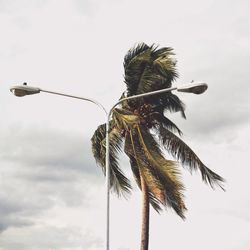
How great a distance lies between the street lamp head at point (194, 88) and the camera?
16.2 m

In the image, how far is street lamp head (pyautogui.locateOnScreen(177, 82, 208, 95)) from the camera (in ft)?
53.3

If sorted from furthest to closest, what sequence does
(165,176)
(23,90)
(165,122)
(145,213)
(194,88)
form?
1. (165,122)
2. (145,213)
3. (165,176)
4. (23,90)
5. (194,88)

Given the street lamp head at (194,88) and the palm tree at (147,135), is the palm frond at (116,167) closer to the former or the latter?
the palm tree at (147,135)

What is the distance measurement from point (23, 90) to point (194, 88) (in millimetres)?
4561

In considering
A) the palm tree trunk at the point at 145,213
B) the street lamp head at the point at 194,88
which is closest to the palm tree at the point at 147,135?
the palm tree trunk at the point at 145,213

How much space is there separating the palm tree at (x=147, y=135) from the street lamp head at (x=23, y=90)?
868cm

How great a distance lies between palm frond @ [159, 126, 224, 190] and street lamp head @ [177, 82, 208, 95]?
10.4 metres

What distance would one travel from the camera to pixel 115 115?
84.0 ft

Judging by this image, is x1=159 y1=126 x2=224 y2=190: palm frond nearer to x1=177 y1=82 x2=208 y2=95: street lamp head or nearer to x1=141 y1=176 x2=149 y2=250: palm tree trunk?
x1=141 y1=176 x2=149 y2=250: palm tree trunk

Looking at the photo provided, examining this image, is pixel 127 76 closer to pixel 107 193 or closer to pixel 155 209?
pixel 155 209

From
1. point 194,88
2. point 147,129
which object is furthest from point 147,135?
point 194,88

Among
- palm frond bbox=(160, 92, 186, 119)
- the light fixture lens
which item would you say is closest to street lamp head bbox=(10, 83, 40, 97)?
the light fixture lens

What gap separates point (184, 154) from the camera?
27156mm

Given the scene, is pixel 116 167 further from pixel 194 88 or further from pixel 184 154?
pixel 194 88
